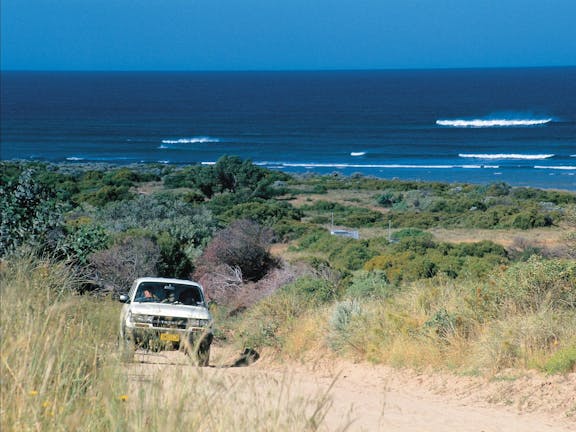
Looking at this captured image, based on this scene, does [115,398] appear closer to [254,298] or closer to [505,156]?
[254,298]

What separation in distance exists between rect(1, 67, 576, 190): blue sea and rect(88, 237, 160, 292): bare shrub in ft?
168

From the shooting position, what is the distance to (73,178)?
61.9 metres

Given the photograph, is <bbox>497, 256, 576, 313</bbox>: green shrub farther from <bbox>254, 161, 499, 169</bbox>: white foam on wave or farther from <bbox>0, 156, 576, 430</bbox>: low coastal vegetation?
<bbox>254, 161, 499, 169</bbox>: white foam on wave

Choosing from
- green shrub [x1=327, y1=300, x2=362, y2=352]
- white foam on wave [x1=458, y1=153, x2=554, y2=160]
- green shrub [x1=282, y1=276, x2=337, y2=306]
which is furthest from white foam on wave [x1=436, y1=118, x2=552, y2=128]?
green shrub [x1=327, y1=300, x2=362, y2=352]

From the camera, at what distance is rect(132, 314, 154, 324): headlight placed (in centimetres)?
1030

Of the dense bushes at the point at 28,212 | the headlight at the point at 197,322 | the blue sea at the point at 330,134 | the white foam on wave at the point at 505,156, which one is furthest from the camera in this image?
the white foam on wave at the point at 505,156

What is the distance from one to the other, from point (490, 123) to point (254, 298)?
10763 centimetres

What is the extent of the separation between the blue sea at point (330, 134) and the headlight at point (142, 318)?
5773 centimetres

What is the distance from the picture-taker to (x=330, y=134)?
104625 millimetres

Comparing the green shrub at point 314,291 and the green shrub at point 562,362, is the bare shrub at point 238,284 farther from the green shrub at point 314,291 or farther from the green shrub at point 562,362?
the green shrub at point 562,362

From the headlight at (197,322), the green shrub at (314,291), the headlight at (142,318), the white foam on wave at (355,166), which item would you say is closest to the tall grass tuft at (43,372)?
the headlight at (142,318)

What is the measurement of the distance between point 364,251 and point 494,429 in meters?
20.2

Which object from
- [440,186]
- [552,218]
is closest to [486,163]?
[440,186]

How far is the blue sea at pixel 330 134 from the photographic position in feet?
255
